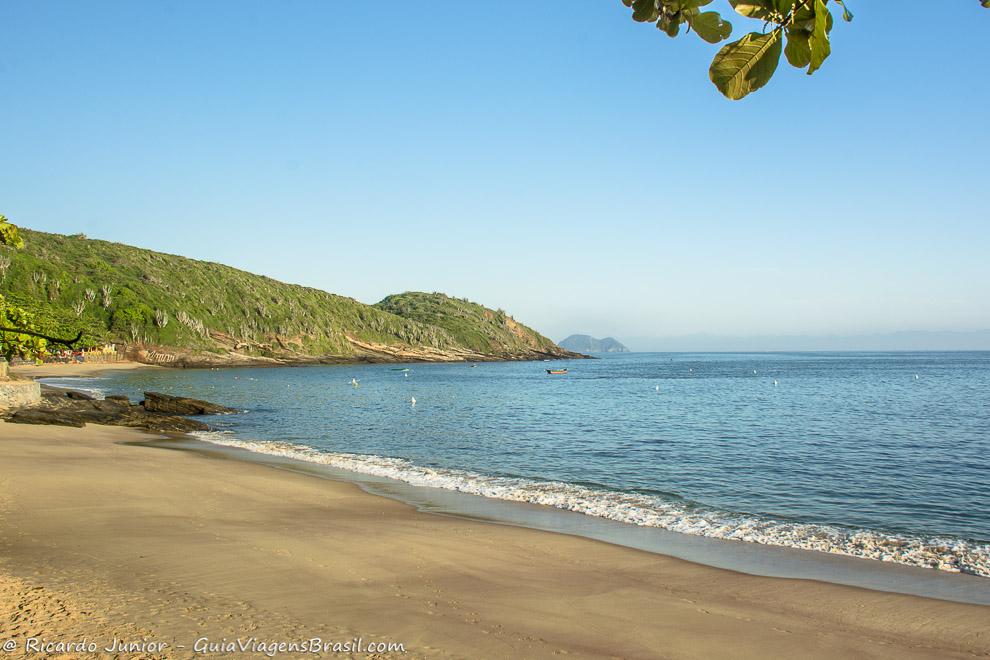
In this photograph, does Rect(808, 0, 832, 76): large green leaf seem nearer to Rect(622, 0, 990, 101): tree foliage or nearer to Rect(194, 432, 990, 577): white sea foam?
Rect(622, 0, 990, 101): tree foliage

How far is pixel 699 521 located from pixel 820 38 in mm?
14040

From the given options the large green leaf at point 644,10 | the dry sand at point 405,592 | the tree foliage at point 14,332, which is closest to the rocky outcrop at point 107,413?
the dry sand at point 405,592

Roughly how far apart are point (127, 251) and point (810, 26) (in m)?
152

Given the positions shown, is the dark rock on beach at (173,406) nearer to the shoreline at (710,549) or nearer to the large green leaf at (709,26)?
the shoreline at (710,549)

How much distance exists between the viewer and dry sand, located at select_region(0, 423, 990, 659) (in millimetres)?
6766

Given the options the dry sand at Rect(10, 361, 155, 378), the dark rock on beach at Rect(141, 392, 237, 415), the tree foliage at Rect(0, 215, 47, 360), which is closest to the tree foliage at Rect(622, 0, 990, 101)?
the tree foliage at Rect(0, 215, 47, 360)

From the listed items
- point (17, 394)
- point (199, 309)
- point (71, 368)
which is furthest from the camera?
point (199, 309)

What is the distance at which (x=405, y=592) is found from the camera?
8.30 meters

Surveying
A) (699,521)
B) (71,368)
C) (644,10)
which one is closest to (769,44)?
(644,10)

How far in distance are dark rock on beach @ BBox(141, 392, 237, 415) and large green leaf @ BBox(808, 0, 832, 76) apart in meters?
39.1

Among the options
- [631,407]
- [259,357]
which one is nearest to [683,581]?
[631,407]

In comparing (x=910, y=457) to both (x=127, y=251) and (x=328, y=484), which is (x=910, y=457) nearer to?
(x=328, y=484)

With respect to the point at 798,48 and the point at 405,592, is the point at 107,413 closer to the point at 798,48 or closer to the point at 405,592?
the point at 405,592

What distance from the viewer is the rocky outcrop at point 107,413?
27422mm
